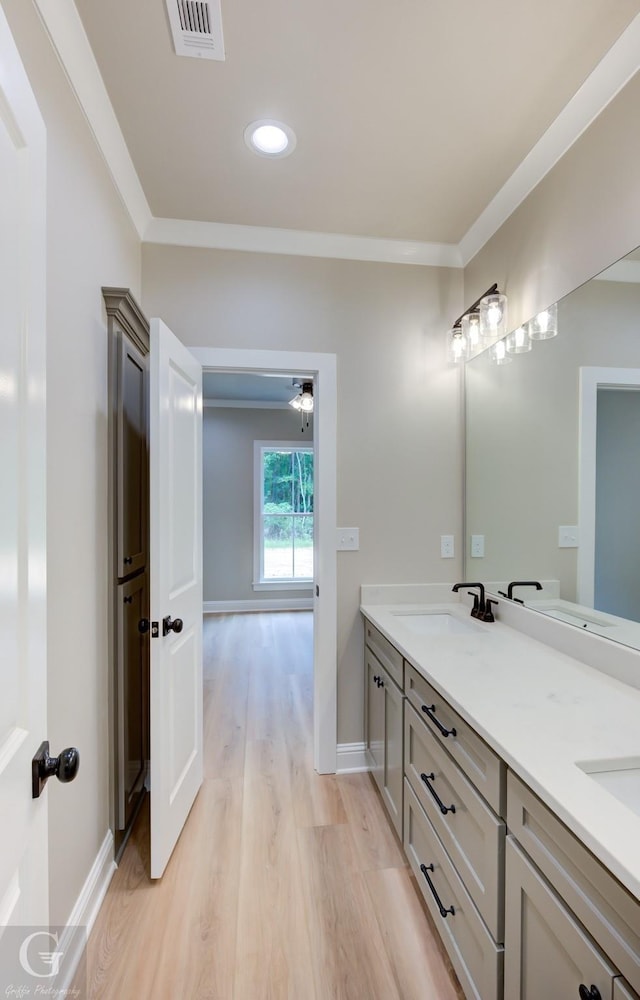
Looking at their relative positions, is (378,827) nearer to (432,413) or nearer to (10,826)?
(10,826)

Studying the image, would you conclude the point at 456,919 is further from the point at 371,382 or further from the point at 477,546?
the point at 371,382

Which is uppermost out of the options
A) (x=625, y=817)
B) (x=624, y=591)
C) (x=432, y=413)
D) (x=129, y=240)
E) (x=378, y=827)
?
(x=129, y=240)

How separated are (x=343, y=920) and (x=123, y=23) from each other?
2821 millimetres

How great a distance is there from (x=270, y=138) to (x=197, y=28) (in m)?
0.41

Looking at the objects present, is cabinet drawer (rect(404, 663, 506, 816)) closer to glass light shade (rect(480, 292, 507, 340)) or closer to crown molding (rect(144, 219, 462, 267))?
glass light shade (rect(480, 292, 507, 340))

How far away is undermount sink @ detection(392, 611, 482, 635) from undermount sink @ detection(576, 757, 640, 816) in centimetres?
100

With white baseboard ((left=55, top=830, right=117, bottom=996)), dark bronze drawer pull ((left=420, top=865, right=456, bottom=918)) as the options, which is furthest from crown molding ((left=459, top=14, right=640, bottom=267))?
white baseboard ((left=55, top=830, right=117, bottom=996))

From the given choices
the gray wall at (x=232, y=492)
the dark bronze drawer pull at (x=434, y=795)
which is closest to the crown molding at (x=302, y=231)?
the dark bronze drawer pull at (x=434, y=795)

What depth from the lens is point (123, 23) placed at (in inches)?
47.8

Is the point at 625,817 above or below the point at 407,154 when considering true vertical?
below

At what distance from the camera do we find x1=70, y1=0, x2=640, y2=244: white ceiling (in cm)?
120

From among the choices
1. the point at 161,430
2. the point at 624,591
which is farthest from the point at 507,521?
the point at 161,430

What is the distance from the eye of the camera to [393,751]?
5.84 ft

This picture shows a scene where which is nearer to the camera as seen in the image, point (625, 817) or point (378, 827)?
point (625, 817)
